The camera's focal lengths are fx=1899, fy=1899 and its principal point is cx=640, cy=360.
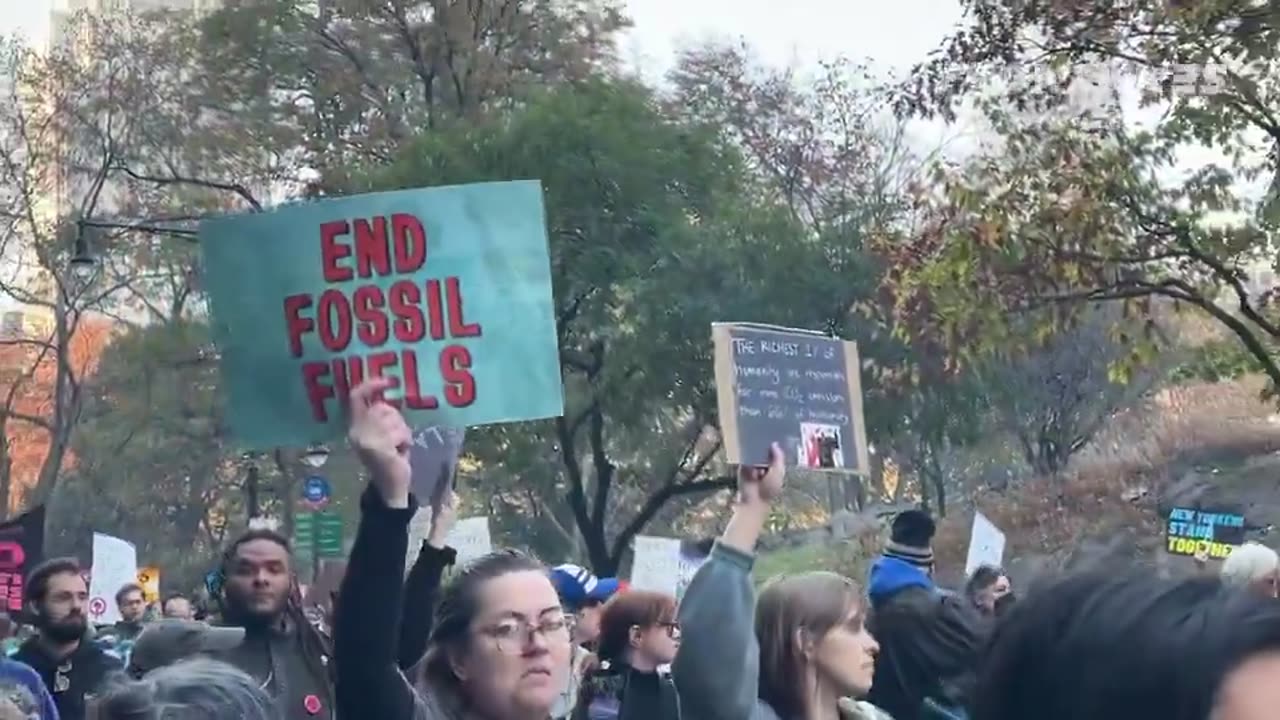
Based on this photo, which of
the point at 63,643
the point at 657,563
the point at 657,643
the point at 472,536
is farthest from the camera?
the point at 472,536

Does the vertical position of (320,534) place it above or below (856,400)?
below

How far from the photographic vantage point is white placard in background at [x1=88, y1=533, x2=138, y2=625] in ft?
47.9

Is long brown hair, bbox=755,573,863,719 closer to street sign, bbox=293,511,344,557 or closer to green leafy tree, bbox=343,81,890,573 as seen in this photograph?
green leafy tree, bbox=343,81,890,573

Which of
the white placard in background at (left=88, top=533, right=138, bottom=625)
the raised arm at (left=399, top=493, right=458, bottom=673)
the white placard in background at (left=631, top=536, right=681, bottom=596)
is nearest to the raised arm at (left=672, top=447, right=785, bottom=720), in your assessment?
the raised arm at (left=399, top=493, right=458, bottom=673)

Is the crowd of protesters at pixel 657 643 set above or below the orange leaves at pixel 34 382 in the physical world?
below

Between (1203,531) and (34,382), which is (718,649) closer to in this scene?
(1203,531)

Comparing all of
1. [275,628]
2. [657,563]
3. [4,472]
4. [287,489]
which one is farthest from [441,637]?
[4,472]

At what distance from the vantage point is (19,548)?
1101cm

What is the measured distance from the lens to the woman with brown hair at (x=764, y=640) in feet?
12.0

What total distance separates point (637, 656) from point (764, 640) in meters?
1.57

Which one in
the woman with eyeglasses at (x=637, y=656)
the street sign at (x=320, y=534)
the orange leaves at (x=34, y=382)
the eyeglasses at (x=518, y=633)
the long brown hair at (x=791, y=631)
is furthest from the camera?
the orange leaves at (x=34, y=382)

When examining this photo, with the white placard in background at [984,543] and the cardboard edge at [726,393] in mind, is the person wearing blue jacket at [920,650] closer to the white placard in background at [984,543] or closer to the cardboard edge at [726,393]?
the cardboard edge at [726,393]

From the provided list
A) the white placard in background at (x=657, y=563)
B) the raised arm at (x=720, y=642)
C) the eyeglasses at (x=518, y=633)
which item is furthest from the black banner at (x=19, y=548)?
the eyeglasses at (x=518, y=633)

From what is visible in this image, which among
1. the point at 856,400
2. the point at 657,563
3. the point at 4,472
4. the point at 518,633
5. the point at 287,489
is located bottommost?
the point at 657,563
